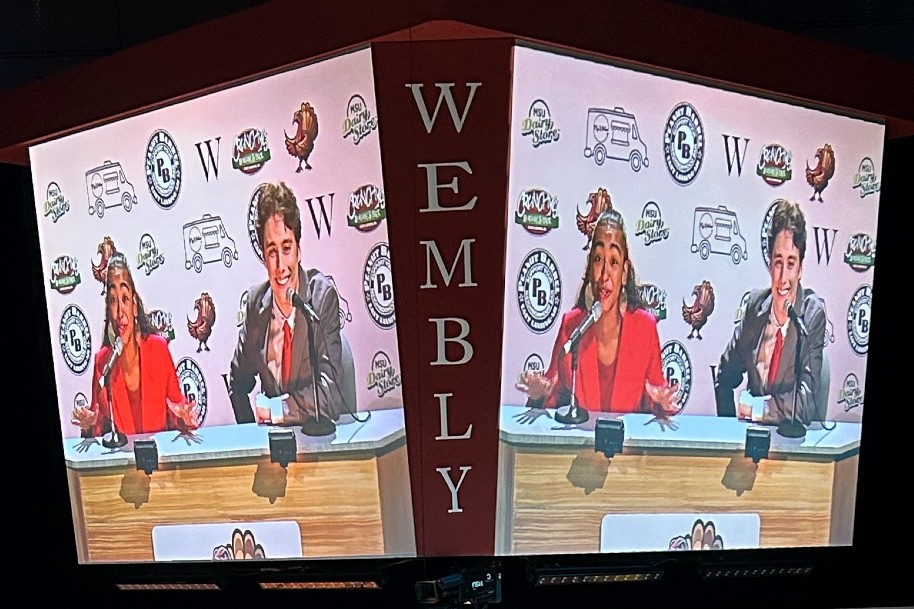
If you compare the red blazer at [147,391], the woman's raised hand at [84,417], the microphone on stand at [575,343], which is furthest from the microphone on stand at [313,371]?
the woman's raised hand at [84,417]

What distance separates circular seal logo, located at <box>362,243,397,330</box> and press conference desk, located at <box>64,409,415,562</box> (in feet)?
1.00

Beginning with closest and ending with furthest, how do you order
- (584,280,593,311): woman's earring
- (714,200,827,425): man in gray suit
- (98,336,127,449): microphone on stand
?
(584,280,593,311): woman's earring
(714,200,827,425): man in gray suit
(98,336,127,449): microphone on stand

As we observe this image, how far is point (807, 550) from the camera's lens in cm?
397

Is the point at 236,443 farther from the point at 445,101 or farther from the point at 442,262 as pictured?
the point at 445,101

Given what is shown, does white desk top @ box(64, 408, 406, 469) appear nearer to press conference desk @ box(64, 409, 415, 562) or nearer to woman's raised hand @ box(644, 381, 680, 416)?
press conference desk @ box(64, 409, 415, 562)

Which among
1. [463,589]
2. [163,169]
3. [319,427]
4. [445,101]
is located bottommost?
[463,589]

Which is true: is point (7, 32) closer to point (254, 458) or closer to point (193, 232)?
point (193, 232)

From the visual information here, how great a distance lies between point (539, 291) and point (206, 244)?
1123 mm

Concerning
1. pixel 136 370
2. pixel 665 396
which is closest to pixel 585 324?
pixel 665 396

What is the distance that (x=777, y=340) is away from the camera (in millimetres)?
3424

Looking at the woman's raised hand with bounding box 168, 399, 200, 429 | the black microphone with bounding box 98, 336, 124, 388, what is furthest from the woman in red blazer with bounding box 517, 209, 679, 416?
the black microphone with bounding box 98, 336, 124, 388

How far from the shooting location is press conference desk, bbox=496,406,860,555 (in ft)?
10.6

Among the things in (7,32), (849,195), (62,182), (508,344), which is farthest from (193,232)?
(849,195)

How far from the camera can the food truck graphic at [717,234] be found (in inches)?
127
